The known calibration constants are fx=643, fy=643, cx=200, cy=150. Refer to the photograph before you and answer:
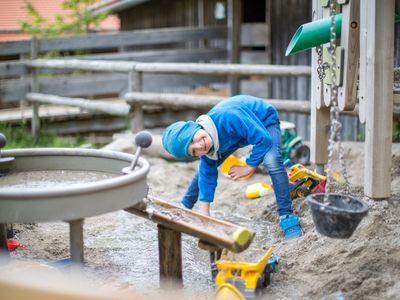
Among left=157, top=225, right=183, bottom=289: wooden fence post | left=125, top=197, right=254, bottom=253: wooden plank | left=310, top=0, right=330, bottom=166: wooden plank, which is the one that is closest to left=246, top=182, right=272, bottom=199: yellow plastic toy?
left=310, top=0, right=330, bottom=166: wooden plank

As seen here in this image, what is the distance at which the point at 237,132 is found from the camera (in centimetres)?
435

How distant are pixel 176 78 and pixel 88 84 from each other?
1.46 meters

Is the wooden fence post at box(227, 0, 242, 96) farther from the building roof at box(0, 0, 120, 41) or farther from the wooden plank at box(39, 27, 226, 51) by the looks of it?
the building roof at box(0, 0, 120, 41)

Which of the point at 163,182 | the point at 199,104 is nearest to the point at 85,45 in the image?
the point at 199,104

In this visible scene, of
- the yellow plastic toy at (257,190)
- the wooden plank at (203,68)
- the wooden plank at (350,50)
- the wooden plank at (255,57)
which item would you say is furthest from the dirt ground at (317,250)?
the wooden plank at (255,57)

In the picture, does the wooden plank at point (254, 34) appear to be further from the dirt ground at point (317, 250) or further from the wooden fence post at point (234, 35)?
the dirt ground at point (317, 250)

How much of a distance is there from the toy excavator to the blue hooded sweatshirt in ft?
1.43

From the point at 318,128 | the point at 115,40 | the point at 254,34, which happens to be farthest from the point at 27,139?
the point at 318,128

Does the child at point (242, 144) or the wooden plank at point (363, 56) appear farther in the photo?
the child at point (242, 144)

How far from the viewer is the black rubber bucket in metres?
3.04

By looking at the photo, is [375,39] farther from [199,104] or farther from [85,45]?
[85,45]

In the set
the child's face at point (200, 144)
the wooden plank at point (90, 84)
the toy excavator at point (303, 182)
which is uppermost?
the wooden plank at point (90, 84)

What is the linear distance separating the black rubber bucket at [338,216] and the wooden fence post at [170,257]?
2.70ft

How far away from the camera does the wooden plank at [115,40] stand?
33.8 feet
